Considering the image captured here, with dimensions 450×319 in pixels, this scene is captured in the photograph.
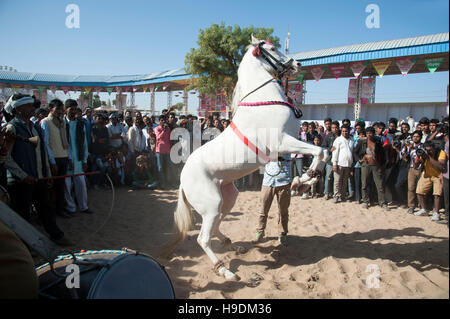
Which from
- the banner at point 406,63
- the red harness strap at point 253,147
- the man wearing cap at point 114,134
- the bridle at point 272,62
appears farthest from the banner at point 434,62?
the man wearing cap at point 114,134

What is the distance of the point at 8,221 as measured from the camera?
1244mm

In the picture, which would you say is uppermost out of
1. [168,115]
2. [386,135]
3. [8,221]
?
[168,115]

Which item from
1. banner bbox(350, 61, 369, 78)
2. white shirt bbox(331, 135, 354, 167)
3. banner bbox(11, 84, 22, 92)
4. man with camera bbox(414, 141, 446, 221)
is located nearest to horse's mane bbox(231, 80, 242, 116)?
man with camera bbox(414, 141, 446, 221)

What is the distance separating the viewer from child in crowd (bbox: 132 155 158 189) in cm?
748

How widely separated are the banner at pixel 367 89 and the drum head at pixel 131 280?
14.1 meters

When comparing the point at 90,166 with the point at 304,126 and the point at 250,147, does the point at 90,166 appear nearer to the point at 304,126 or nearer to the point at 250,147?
the point at 250,147

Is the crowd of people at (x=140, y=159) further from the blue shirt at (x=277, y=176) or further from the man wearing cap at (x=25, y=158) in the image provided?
the blue shirt at (x=277, y=176)

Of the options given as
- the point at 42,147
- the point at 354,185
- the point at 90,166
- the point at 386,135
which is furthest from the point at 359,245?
the point at 90,166

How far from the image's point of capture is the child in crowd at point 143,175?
24.5ft

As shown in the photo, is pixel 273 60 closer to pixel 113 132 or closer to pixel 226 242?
pixel 226 242

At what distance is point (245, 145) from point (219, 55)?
12847 millimetres

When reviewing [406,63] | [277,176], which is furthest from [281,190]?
[406,63]

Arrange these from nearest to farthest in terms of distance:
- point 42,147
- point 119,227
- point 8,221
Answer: point 8,221 → point 42,147 → point 119,227

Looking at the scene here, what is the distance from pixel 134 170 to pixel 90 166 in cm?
135
